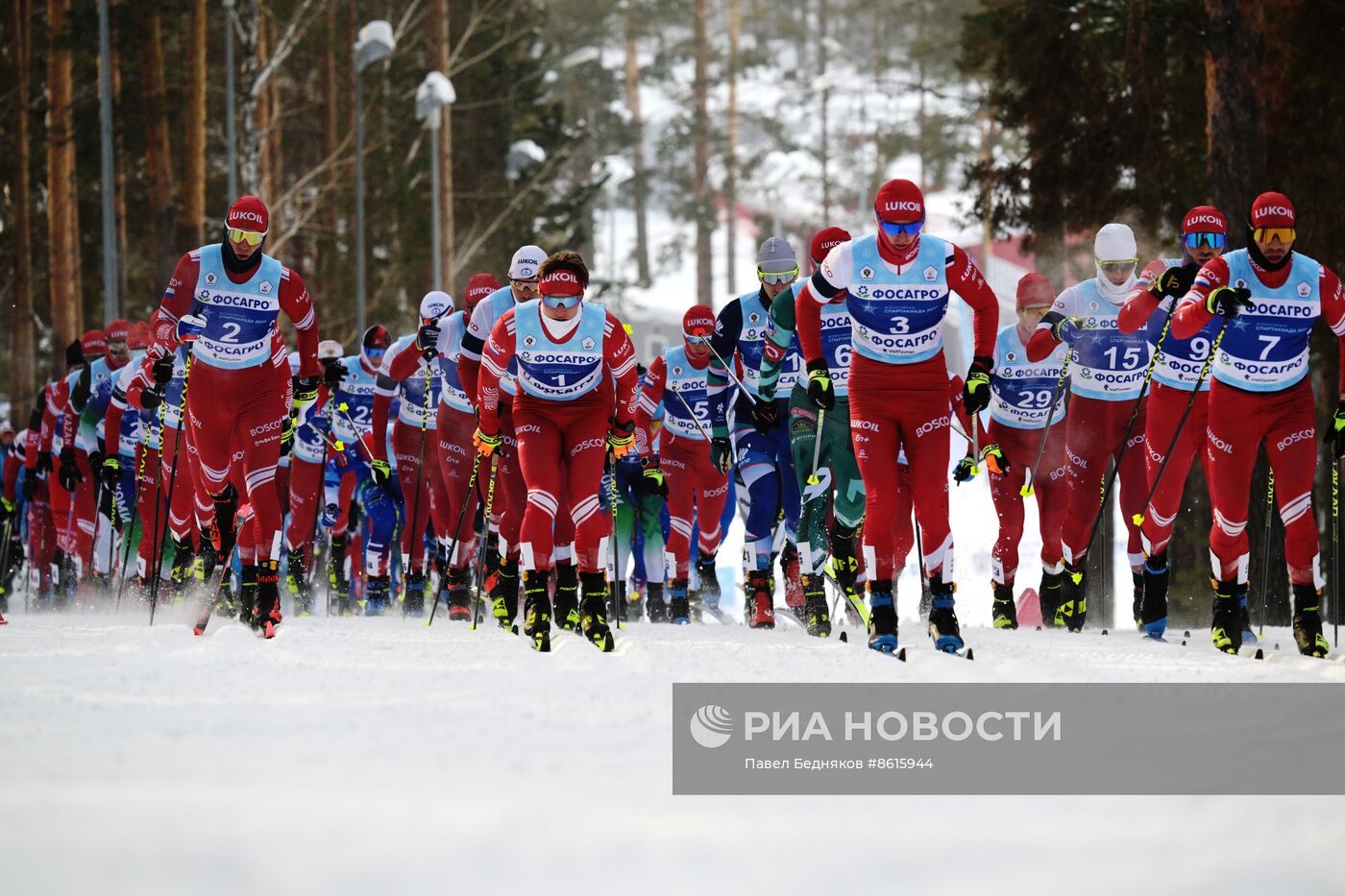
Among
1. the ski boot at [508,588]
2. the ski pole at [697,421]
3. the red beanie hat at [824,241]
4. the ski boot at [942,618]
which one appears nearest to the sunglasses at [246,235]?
the ski boot at [508,588]

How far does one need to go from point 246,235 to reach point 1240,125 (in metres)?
9.61

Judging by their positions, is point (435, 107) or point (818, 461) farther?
point (435, 107)

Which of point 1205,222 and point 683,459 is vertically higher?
point 1205,222

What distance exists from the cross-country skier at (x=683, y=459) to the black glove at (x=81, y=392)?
220 inches

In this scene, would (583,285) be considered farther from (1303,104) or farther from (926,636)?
(1303,104)

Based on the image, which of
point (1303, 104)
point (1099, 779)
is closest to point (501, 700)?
point (1099, 779)

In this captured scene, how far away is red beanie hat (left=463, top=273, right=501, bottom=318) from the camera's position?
12.9 metres

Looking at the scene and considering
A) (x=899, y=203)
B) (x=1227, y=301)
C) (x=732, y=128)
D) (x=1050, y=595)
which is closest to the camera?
(x=899, y=203)

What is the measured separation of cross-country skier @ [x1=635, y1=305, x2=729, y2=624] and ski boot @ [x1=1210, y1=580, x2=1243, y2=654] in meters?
4.92

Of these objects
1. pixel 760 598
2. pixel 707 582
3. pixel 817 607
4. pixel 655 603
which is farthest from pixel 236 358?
pixel 707 582

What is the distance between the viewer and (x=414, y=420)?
49.4 feet

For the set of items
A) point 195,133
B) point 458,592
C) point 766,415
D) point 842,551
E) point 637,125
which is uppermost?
point 637,125

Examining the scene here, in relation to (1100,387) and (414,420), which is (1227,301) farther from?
(414,420)

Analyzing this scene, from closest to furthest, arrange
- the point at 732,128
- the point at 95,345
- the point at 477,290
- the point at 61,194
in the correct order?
the point at 477,290 < the point at 95,345 < the point at 61,194 < the point at 732,128
